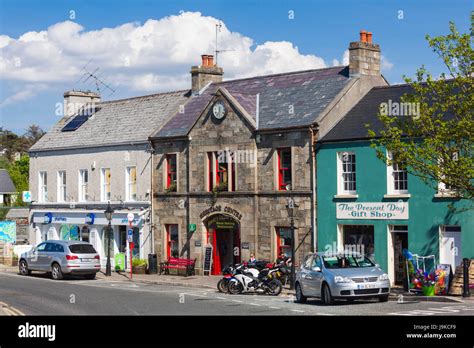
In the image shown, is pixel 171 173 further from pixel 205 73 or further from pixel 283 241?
pixel 283 241

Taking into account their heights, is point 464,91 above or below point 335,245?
above

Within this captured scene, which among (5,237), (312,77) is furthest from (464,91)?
(5,237)

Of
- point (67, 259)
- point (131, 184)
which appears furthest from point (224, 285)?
point (131, 184)

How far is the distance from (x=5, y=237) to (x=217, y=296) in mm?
24815

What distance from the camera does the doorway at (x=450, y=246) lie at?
29.8 m

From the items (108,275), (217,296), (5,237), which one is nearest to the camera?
(217,296)

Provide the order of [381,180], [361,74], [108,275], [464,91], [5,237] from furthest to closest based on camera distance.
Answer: [5,237], [108,275], [361,74], [381,180], [464,91]

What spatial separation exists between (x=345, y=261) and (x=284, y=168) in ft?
33.2

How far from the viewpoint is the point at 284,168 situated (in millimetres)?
35125

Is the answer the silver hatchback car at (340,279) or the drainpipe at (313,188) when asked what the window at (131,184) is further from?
the silver hatchback car at (340,279)

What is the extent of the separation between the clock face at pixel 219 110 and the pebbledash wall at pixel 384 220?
567 centimetres
